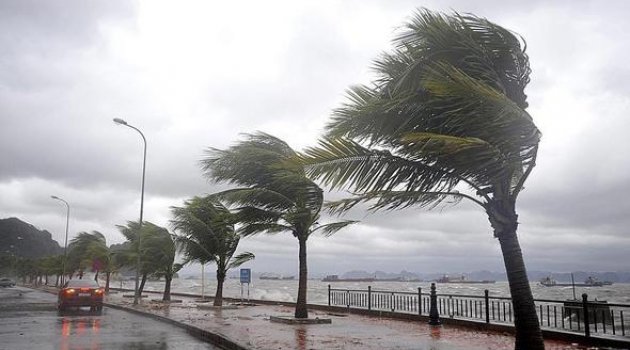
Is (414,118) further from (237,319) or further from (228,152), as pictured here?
(237,319)

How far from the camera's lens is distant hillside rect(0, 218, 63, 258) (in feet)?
607

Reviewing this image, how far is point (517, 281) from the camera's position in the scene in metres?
8.11

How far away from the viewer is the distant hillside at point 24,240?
18500 centimetres

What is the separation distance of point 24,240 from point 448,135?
207590 mm

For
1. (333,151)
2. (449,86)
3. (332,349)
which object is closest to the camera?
(449,86)

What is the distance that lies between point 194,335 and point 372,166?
333 inches

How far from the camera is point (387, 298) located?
24719mm

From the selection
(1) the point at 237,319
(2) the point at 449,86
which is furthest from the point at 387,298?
(2) the point at 449,86

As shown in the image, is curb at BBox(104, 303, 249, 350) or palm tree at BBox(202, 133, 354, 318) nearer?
curb at BBox(104, 303, 249, 350)

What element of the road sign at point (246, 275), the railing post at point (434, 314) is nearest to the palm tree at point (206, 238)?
the road sign at point (246, 275)

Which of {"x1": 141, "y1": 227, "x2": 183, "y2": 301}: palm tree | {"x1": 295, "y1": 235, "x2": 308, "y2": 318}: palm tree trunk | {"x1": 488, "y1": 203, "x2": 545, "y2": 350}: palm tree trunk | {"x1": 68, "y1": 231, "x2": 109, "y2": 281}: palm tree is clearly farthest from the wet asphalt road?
{"x1": 68, "y1": 231, "x2": 109, "y2": 281}: palm tree

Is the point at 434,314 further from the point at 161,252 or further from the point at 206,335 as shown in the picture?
the point at 161,252

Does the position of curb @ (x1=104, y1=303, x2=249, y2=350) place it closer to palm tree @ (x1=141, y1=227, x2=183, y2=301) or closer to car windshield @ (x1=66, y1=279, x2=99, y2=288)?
car windshield @ (x1=66, y1=279, x2=99, y2=288)

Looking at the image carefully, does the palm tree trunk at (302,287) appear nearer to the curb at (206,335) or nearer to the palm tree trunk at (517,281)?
the curb at (206,335)
